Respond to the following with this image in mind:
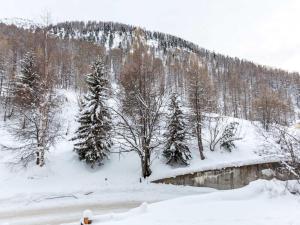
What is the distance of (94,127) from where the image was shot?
18.3m

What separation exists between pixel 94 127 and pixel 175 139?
6182mm

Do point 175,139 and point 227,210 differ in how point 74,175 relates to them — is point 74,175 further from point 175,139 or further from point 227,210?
point 227,210

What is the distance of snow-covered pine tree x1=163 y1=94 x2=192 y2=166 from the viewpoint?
65.7ft

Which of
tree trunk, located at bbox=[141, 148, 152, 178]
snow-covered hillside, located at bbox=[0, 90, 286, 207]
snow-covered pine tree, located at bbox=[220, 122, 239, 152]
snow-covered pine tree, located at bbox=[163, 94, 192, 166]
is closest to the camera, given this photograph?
snow-covered hillside, located at bbox=[0, 90, 286, 207]

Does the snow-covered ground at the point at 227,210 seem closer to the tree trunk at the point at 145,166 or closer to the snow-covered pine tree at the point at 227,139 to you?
the tree trunk at the point at 145,166

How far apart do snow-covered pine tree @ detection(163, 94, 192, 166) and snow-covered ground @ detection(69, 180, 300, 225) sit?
10453 mm

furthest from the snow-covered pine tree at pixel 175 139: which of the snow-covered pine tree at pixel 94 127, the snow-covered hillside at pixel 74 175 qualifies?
the snow-covered pine tree at pixel 94 127

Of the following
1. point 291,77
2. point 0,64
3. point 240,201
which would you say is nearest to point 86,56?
point 0,64

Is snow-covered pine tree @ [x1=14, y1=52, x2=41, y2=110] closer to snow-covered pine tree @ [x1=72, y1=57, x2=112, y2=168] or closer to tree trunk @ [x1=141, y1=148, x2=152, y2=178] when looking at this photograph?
snow-covered pine tree @ [x1=72, y1=57, x2=112, y2=168]

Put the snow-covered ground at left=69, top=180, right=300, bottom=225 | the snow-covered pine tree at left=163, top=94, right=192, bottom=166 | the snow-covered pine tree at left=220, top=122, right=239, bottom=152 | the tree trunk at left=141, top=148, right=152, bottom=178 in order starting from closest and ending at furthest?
1. the snow-covered ground at left=69, top=180, right=300, bottom=225
2. the tree trunk at left=141, top=148, right=152, bottom=178
3. the snow-covered pine tree at left=163, top=94, right=192, bottom=166
4. the snow-covered pine tree at left=220, top=122, right=239, bottom=152

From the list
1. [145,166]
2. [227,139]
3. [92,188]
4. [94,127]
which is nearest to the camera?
[92,188]

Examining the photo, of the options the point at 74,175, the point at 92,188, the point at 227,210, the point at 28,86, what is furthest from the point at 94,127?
the point at 227,210

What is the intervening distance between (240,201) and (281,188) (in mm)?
1632

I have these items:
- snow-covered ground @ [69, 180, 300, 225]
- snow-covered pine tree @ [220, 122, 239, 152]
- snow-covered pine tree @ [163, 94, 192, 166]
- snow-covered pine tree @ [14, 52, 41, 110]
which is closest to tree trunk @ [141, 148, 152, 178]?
snow-covered pine tree @ [163, 94, 192, 166]
